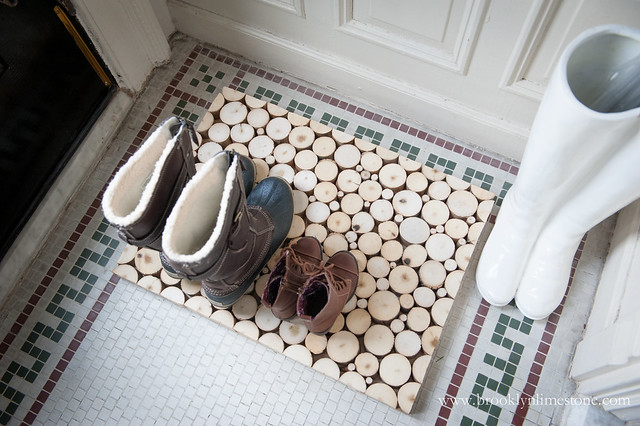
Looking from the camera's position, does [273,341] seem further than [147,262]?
No

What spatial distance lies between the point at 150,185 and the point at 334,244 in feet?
1.99

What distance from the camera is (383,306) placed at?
1.55 meters

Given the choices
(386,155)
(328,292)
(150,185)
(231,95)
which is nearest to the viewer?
(150,185)

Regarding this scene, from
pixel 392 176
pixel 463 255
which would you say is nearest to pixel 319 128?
pixel 392 176

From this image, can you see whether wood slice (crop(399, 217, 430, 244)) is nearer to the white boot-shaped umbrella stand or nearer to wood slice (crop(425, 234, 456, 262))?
wood slice (crop(425, 234, 456, 262))

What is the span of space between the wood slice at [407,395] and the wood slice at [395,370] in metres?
0.02

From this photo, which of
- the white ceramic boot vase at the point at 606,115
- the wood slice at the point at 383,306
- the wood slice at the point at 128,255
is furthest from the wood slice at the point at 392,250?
the wood slice at the point at 128,255

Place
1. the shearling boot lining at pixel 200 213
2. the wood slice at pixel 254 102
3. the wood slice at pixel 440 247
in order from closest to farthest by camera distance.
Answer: the shearling boot lining at pixel 200 213
the wood slice at pixel 440 247
the wood slice at pixel 254 102

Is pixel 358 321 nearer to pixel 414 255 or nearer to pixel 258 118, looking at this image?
pixel 414 255

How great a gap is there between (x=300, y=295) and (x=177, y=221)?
37cm

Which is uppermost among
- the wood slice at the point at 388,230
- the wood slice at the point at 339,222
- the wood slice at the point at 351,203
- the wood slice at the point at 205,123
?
the wood slice at the point at 205,123

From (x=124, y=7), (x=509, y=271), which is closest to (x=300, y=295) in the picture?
(x=509, y=271)

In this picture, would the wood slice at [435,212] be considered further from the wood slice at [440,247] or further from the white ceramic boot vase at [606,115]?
the white ceramic boot vase at [606,115]

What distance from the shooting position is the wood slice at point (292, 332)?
153cm
